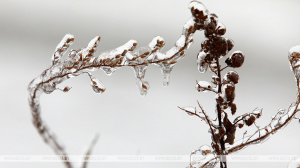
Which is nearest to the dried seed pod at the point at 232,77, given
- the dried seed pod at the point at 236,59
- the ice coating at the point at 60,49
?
the dried seed pod at the point at 236,59

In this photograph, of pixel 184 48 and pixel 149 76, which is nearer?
pixel 184 48

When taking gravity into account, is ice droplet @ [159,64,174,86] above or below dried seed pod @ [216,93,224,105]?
above

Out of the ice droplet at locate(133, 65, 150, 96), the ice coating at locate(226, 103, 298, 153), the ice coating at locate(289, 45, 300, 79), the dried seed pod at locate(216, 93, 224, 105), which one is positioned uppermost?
the ice coating at locate(289, 45, 300, 79)

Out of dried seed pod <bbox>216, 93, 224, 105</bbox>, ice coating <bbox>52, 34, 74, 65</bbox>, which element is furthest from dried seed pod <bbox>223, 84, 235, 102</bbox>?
ice coating <bbox>52, 34, 74, 65</bbox>

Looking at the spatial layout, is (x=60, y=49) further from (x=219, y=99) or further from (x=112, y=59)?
(x=219, y=99)

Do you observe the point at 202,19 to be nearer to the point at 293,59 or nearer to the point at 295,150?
the point at 293,59

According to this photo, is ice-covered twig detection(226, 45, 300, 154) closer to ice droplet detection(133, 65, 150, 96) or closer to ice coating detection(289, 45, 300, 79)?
ice coating detection(289, 45, 300, 79)

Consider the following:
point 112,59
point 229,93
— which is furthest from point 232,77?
point 112,59

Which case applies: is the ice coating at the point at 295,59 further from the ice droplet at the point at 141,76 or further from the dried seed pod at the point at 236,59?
the ice droplet at the point at 141,76

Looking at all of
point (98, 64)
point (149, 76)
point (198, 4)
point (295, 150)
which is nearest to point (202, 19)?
point (198, 4)

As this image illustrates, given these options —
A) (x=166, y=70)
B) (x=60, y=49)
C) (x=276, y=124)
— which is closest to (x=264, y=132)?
(x=276, y=124)

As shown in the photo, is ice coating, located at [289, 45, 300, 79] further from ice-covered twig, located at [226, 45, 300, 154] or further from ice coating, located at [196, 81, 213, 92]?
ice coating, located at [196, 81, 213, 92]
